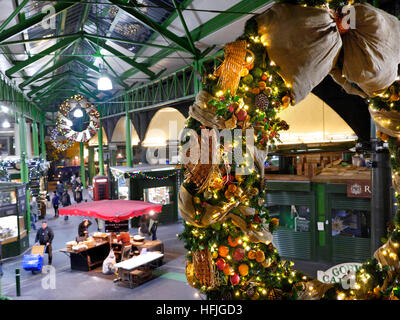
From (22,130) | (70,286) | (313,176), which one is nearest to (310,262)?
(313,176)

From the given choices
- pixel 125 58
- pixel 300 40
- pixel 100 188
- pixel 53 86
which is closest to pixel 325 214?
pixel 300 40

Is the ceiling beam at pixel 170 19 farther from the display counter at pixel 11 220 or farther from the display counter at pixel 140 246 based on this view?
the display counter at pixel 11 220

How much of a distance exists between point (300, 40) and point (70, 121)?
10772 millimetres

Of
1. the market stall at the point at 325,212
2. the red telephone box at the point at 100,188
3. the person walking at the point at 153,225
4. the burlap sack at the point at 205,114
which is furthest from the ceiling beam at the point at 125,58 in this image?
the burlap sack at the point at 205,114

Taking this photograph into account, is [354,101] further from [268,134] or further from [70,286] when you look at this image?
[70,286]

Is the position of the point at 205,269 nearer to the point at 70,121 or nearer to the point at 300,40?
the point at 300,40

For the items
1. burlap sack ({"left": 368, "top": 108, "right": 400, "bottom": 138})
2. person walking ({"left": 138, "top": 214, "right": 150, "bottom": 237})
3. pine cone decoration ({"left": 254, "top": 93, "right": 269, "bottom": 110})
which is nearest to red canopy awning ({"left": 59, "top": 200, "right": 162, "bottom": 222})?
person walking ({"left": 138, "top": 214, "right": 150, "bottom": 237})

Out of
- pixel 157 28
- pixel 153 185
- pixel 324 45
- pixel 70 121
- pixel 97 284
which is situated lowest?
pixel 97 284

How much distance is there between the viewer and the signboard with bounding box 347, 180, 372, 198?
9.05 metres

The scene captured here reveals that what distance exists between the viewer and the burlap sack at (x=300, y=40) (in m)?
2.65

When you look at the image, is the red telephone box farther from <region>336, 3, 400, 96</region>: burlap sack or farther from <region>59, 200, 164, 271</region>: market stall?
→ <region>336, 3, 400, 96</region>: burlap sack

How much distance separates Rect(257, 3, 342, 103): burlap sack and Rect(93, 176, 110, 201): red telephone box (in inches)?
658

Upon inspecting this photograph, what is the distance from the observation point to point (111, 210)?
28.9 ft
